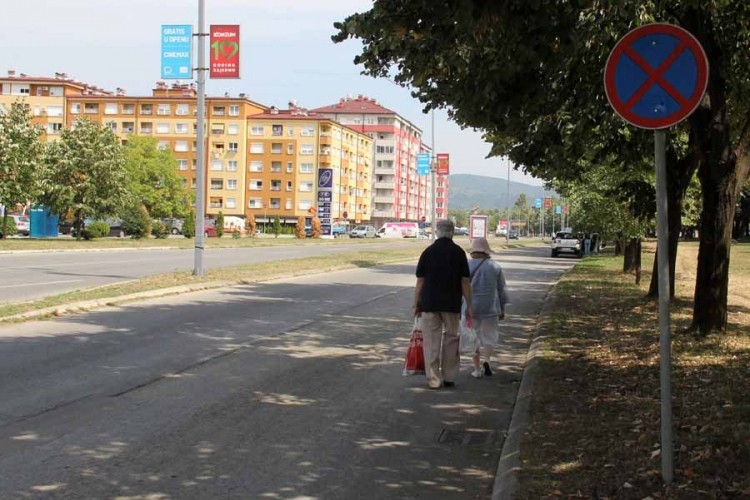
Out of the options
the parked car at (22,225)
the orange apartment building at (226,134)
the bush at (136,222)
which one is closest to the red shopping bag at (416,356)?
the bush at (136,222)

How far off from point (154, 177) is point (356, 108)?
2693 inches

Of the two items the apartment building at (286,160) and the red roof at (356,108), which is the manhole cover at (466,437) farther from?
the red roof at (356,108)

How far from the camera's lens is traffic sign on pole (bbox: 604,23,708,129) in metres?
4.14

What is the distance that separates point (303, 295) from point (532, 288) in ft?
24.8

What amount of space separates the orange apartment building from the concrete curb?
3841 inches

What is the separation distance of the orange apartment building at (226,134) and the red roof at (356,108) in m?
26.5

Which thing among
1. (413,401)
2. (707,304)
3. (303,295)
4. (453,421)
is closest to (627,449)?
(453,421)

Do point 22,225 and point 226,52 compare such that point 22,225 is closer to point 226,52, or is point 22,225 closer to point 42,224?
point 42,224

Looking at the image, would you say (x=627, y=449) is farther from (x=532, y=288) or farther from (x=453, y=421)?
(x=532, y=288)

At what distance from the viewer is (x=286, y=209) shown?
354 feet

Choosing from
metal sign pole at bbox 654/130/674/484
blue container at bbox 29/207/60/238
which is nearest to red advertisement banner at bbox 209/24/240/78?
metal sign pole at bbox 654/130/674/484

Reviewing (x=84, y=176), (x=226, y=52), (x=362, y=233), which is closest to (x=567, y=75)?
(x=226, y=52)

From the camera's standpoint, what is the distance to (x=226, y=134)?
105m

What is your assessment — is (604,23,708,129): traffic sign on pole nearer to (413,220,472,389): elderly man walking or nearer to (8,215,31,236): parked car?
(413,220,472,389): elderly man walking
